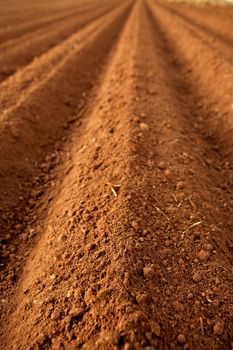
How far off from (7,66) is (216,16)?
1081 cm

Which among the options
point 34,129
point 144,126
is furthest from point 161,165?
point 34,129

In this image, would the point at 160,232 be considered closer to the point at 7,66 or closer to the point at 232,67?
the point at 232,67

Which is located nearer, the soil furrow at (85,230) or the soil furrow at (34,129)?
the soil furrow at (85,230)

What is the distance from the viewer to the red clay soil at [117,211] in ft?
6.59

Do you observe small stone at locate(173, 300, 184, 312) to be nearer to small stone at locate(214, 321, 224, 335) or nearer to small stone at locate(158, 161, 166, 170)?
small stone at locate(214, 321, 224, 335)

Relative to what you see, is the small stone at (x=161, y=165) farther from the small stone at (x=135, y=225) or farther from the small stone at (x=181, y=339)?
the small stone at (x=181, y=339)

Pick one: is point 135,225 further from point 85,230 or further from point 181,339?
point 181,339

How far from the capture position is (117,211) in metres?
2.81

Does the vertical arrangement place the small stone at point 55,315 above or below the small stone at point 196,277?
above

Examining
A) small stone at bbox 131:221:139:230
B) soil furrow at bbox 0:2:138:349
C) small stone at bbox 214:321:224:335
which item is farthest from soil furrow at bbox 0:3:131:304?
small stone at bbox 214:321:224:335

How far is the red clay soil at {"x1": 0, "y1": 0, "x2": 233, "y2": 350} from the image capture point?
2010mm

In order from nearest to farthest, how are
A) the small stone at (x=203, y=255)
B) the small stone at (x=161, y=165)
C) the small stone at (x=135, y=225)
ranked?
the small stone at (x=203, y=255) < the small stone at (x=135, y=225) < the small stone at (x=161, y=165)

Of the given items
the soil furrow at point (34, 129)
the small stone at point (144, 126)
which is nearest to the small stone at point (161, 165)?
the small stone at point (144, 126)

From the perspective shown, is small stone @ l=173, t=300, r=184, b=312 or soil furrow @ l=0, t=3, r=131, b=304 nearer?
small stone @ l=173, t=300, r=184, b=312
